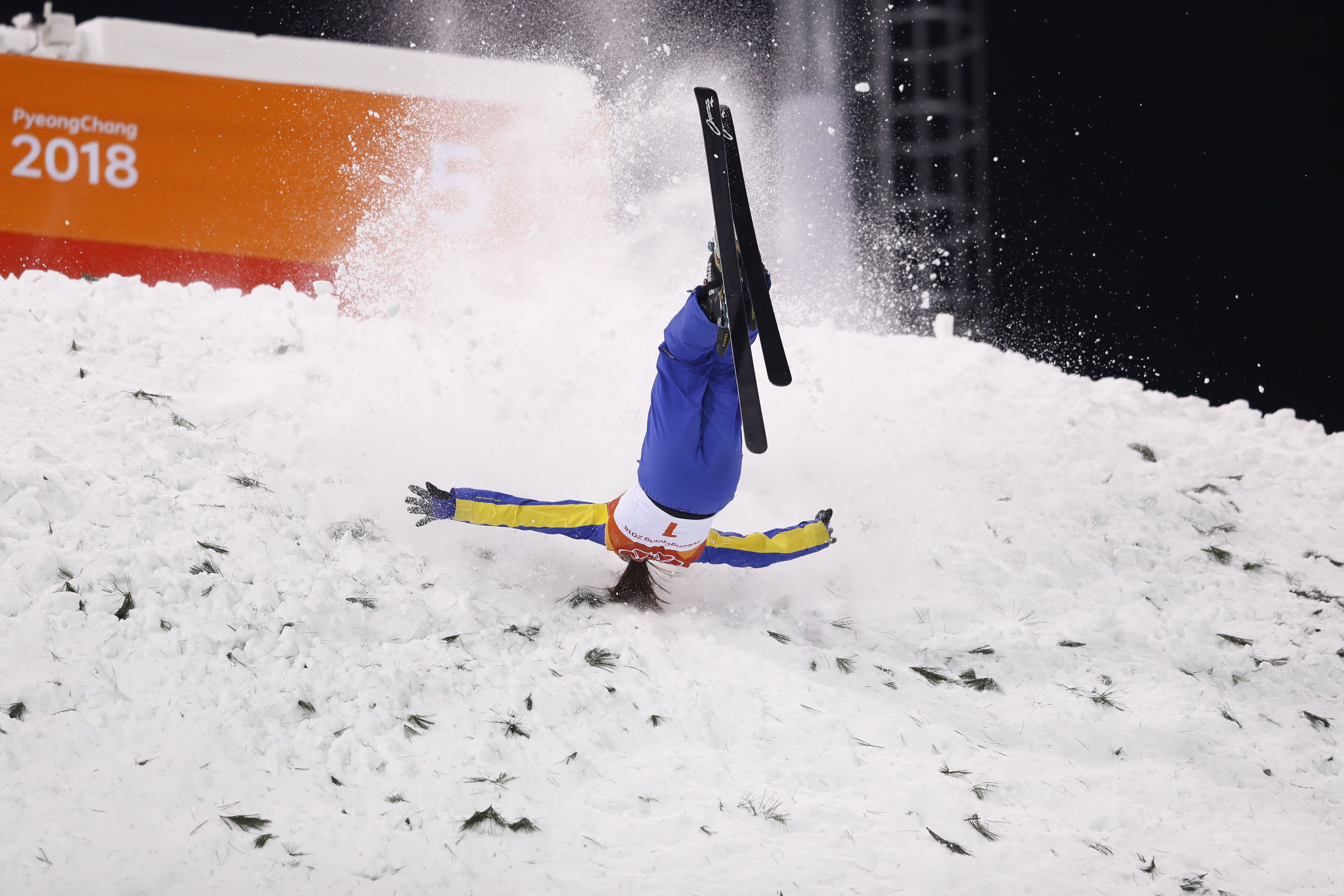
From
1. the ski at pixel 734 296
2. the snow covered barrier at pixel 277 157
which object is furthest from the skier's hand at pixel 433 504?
the snow covered barrier at pixel 277 157

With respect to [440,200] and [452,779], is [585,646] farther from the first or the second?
[440,200]

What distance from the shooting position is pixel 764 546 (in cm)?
350

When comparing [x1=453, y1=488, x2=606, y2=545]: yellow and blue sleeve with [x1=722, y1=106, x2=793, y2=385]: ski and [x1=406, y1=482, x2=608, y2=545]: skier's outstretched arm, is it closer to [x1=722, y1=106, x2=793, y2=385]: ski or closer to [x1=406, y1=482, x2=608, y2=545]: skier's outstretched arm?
A: [x1=406, y1=482, x2=608, y2=545]: skier's outstretched arm

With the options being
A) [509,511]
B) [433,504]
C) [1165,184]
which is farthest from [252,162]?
[1165,184]

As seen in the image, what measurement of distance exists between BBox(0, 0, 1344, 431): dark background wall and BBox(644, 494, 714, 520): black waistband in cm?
403

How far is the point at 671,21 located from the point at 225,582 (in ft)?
18.1

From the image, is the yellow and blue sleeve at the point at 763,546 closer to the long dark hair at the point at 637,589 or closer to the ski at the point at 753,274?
the long dark hair at the point at 637,589

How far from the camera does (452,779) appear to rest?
2328mm

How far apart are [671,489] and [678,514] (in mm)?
101

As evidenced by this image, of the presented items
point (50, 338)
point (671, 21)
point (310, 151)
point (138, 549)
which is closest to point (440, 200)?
point (310, 151)

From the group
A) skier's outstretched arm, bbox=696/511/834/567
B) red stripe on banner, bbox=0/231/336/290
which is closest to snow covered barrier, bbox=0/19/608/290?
red stripe on banner, bbox=0/231/336/290

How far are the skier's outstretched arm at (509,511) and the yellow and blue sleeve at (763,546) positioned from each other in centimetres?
45

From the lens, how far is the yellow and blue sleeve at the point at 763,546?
3467 mm

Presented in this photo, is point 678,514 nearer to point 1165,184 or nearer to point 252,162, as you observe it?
point 252,162
